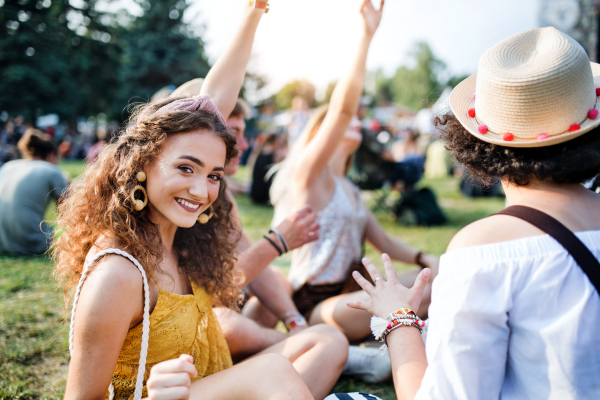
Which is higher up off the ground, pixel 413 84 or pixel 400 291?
pixel 400 291

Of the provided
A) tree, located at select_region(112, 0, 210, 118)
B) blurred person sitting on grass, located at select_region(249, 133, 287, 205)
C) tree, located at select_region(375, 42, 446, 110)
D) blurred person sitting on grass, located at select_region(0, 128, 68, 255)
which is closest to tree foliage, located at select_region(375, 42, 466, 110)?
tree, located at select_region(375, 42, 446, 110)

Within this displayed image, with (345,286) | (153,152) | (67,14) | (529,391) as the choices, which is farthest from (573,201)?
(67,14)

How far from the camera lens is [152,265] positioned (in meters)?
1.61

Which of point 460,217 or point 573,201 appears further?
point 460,217

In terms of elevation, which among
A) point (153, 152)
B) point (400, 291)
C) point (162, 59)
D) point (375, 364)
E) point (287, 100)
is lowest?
point (287, 100)

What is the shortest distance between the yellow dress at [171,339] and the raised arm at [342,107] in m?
1.42

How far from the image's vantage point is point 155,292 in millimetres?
1627

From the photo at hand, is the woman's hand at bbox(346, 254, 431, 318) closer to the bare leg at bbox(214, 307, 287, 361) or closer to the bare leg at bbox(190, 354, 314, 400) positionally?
the bare leg at bbox(190, 354, 314, 400)

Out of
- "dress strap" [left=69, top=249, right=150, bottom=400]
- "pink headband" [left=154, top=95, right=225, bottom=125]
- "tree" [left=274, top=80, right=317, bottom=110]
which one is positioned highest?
"pink headband" [left=154, top=95, right=225, bottom=125]

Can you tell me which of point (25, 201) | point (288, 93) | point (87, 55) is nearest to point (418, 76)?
point (288, 93)

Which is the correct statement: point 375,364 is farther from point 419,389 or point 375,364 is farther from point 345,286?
point 419,389

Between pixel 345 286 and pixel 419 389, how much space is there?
193cm

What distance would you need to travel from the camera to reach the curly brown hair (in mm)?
1608

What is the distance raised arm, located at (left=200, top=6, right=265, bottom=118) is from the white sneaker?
64.6 inches
